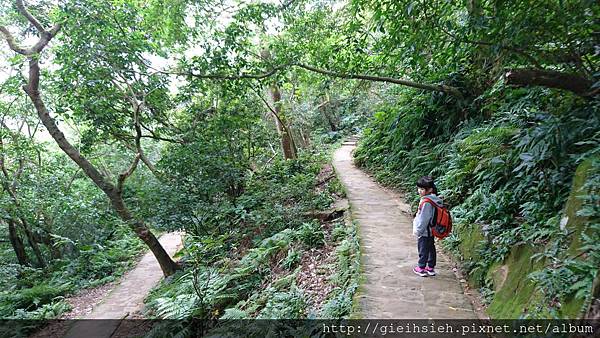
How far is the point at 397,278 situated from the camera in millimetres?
4555

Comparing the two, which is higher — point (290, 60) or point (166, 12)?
point (166, 12)

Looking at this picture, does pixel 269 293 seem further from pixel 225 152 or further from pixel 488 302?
pixel 225 152

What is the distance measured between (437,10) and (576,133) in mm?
2416

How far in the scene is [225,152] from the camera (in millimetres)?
10672

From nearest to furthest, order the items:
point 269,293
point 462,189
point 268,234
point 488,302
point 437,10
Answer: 1. point 488,302
2. point 437,10
3. point 269,293
4. point 462,189
5. point 268,234

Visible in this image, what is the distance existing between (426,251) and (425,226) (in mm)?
381

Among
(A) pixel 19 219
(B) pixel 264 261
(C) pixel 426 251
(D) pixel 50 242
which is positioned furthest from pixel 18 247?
(C) pixel 426 251

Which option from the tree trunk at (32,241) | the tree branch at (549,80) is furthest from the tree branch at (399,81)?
the tree trunk at (32,241)

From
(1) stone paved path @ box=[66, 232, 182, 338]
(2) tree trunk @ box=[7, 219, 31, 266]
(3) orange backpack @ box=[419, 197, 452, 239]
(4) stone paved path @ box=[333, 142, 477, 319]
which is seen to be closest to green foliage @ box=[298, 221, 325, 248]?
(4) stone paved path @ box=[333, 142, 477, 319]

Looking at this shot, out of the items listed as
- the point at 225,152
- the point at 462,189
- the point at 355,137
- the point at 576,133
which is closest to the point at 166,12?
the point at 225,152

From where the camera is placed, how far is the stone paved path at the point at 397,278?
3854mm

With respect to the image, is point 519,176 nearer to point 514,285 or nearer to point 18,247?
point 514,285

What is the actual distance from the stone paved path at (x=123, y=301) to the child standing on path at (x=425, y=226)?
23.5ft

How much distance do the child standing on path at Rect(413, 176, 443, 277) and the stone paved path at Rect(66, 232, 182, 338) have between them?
7149mm
